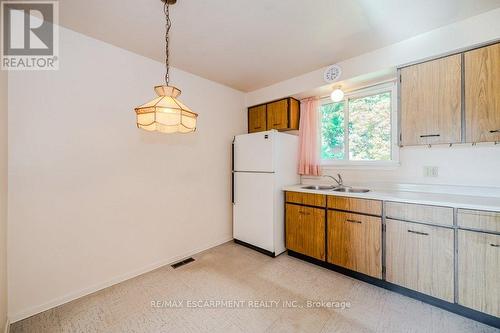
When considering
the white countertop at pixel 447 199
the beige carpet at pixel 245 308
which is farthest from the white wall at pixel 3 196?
the white countertop at pixel 447 199

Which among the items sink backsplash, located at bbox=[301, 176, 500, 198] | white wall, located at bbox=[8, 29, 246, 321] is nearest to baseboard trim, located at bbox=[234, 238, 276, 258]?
white wall, located at bbox=[8, 29, 246, 321]

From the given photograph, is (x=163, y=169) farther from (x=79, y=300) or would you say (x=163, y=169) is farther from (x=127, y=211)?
(x=79, y=300)

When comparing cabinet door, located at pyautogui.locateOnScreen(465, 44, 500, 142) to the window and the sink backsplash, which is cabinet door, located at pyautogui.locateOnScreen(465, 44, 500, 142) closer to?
the sink backsplash

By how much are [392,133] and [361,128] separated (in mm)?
375

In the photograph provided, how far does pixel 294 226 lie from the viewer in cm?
276

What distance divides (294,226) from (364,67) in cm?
209

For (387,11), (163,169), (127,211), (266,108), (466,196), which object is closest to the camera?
(387,11)

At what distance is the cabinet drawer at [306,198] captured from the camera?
2.49 m

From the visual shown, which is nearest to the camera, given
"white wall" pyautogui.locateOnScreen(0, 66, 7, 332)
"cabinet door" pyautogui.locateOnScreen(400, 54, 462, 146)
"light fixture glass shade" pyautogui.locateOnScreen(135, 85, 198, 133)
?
"light fixture glass shade" pyautogui.locateOnScreen(135, 85, 198, 133)

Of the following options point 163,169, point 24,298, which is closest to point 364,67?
point 163,169

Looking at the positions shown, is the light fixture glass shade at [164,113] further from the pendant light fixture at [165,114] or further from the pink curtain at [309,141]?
the pink curtain at [309,141]

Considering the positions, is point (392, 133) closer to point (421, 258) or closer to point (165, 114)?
point (421, 258)

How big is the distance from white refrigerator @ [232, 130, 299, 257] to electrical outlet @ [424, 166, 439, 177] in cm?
154

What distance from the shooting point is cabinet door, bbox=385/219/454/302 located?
1753mm
